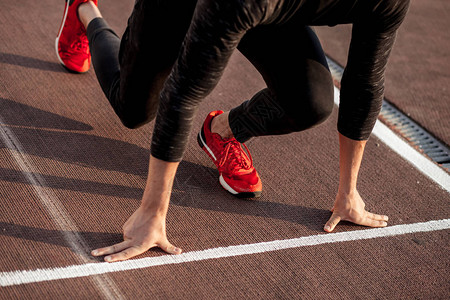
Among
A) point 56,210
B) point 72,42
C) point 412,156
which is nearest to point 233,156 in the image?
point 56,210

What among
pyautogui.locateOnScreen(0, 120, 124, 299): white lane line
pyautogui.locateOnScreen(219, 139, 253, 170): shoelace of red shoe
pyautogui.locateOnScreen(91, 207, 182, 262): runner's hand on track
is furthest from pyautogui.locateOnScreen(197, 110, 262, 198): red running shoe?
pyautogui.locateOnScreen(0, 120, 124, 299): white lane line

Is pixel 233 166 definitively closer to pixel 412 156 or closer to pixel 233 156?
pixel 233 156

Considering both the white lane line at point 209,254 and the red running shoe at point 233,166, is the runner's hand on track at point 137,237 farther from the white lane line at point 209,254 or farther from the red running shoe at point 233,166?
the red running shoe at point 233,166

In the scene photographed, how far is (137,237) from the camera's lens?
87.0 inches

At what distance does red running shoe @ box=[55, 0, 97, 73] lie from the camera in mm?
3303

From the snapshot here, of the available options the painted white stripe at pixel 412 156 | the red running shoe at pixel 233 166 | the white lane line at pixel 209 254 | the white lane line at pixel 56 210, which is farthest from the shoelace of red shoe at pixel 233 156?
the painted white stripe at pixel 412 156

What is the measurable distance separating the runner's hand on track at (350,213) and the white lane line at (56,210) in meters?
1.08

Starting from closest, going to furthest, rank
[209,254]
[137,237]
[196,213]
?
1. [137,237]
2. [209,254]
3. [196,213]

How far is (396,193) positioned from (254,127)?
897mm

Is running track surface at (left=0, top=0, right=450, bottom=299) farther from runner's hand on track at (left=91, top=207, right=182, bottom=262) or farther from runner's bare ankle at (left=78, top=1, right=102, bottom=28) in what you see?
runner's bare ankle at (left=78, top=1, right=102, bottom=28)

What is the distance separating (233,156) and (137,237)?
2.58 ft

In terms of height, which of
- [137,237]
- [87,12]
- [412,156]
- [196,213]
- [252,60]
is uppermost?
[252,60]

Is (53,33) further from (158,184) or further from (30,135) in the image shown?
(158,184)

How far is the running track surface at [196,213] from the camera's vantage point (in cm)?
219
